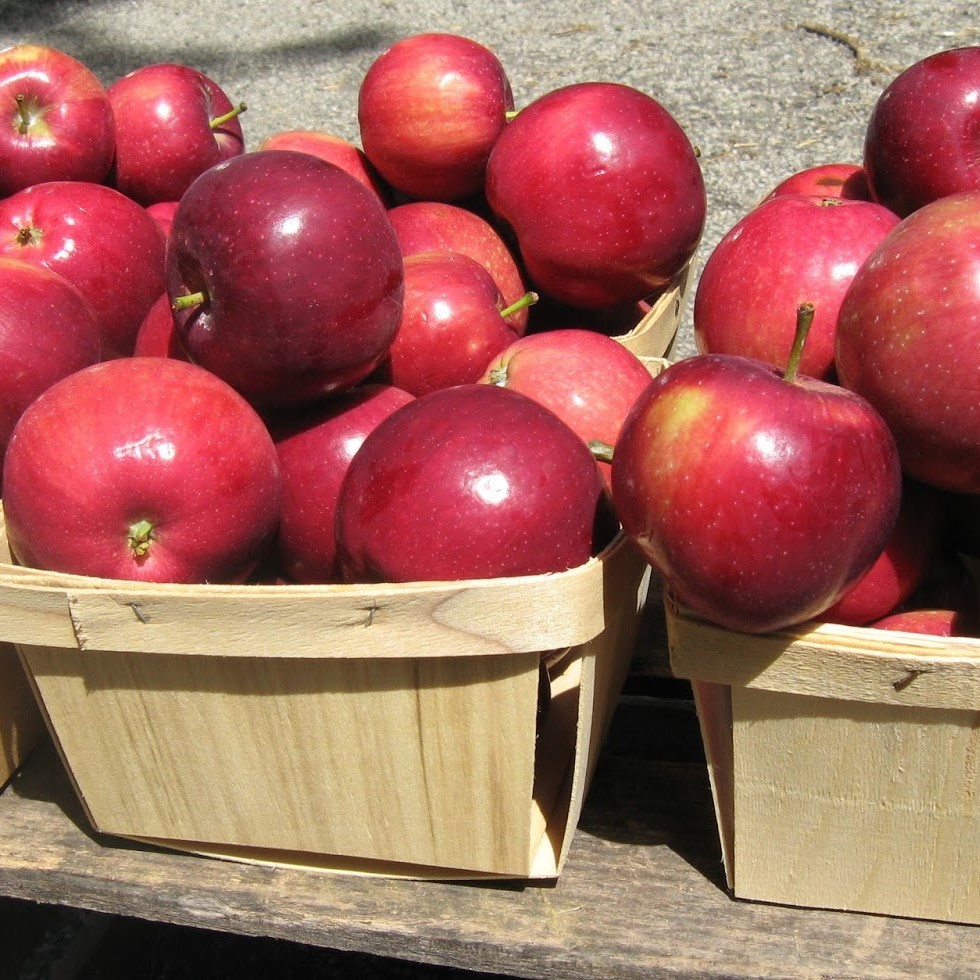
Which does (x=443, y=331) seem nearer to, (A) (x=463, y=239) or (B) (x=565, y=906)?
(A) (x=463, y=239)

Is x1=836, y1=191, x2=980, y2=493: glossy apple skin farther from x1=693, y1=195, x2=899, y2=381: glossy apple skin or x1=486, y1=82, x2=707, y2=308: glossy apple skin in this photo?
x1=486, y1=82, x2=707, y2=308: glossy apple skin

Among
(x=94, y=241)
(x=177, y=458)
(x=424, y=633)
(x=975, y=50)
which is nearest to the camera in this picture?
(x=424, y=633)

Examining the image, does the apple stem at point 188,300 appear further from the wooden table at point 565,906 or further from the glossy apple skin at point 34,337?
the wooden table at point 565,906

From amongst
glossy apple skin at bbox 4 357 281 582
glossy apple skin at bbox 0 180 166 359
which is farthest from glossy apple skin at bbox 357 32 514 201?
glossy apple skin at bbox 4 357 281 582

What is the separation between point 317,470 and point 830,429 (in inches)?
19.0

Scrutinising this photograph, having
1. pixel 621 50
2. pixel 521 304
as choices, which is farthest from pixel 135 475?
pixel 621 50

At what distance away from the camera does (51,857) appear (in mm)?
1073

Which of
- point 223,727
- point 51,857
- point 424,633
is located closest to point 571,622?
point 424,633

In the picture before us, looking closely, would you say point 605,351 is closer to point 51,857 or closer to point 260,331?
point 260,331

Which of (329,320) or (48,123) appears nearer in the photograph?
(329,320)

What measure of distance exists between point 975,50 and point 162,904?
1.13 m

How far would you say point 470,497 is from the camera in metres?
0.91

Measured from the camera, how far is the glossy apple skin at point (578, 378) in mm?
1117

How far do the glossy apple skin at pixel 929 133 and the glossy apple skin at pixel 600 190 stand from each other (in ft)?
0.75
